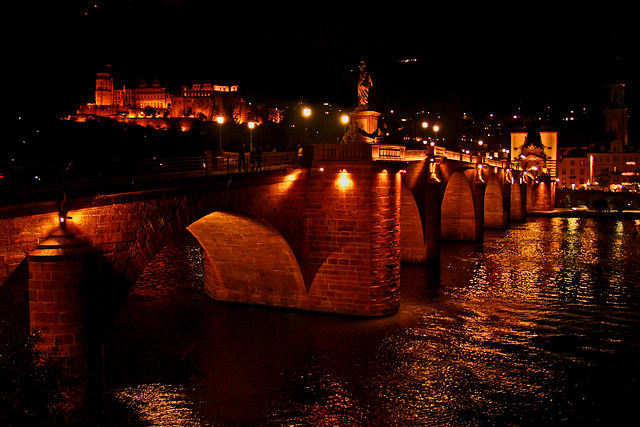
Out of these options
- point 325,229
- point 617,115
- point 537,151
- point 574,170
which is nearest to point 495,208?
point 325,229

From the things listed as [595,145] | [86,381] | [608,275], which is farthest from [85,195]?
[595,145]

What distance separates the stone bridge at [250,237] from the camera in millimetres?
11672

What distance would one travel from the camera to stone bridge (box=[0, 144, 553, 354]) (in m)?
11.7

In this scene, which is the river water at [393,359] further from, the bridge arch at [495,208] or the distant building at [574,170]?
the distant building at [574,170]

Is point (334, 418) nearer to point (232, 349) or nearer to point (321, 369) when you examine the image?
point (321, 369)

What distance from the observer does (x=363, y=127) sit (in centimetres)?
2303

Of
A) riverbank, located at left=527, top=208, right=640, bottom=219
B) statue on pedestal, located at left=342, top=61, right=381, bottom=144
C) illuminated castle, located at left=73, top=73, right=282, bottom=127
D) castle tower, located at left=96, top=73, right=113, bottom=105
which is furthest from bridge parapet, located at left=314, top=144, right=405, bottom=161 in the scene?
castle tower, located at left=96, top=73, right=113, bottom=105

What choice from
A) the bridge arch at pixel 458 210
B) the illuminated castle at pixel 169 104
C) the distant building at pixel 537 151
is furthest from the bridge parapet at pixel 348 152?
the illuminated castle at pixel 169 104

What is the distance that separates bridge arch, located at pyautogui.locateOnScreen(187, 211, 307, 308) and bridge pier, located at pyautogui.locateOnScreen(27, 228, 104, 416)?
7338 millimetres

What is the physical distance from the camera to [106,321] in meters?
12.9

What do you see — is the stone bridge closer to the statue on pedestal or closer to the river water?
the statue on pedestal

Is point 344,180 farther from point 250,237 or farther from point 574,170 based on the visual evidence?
point 574,170

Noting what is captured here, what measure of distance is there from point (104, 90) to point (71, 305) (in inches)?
5175

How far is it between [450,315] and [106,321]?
1319 cm
